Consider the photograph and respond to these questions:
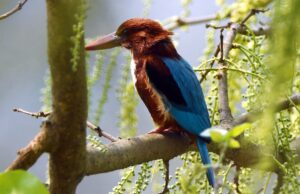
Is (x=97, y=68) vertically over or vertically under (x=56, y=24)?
under

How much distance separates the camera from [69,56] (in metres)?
1.10

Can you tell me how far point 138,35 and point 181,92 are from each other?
267mm

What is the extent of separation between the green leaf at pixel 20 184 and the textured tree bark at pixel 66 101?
0.17m

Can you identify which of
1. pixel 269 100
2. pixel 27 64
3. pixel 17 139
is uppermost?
pixel 269 100

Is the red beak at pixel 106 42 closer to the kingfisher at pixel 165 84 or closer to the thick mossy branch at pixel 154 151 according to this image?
the kingfisher at pixel 165 84

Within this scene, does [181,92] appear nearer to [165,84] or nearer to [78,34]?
[165,84]

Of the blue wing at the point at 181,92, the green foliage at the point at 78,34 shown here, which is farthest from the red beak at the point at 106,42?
the green foliage at the point at 78,34

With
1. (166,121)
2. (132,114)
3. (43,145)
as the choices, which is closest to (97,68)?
(43,145)

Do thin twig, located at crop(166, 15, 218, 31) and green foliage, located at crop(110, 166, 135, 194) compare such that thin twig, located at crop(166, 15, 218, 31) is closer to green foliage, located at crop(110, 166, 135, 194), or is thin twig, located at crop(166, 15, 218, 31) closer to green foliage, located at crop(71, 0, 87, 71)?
green foliage, located at crop(110, 166, 135, 194)

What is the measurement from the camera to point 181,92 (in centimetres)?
222

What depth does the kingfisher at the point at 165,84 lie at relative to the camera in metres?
2.19

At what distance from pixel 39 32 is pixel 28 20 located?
0.35 ft

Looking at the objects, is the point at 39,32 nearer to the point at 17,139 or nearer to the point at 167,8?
the point at 17,139

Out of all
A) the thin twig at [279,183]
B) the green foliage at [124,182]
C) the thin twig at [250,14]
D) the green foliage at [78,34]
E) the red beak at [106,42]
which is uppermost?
the green foliage at [78,34]
